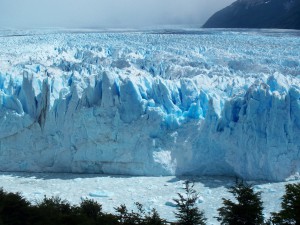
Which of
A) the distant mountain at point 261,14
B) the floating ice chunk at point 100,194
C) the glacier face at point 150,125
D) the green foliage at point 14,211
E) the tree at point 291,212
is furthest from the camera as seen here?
the distant mountain at point 261,14

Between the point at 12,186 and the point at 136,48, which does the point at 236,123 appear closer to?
the point at 12,186

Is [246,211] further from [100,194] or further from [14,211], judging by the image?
[100,194]

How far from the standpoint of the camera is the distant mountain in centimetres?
2138

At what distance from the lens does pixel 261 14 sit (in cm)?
2352

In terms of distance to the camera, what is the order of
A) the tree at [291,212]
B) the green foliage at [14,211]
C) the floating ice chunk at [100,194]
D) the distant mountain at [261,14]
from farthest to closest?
1. the distant mountain at [261,14]
2. the floating ice chunk at [100,194]
3. the green foliage at [14,211]
4. the tree at [291,212]

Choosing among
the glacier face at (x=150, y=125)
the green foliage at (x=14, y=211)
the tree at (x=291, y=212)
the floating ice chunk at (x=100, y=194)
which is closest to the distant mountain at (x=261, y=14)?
the glacier face at (x=150, y=125)

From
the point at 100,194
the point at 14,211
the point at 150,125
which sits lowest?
the point at 14,211

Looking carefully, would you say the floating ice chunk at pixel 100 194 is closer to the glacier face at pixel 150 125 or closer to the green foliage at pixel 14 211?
the glacier face at pixel 150 125

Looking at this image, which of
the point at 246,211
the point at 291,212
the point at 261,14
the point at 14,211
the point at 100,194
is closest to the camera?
the point at 291,212

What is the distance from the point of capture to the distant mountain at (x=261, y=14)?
21375 mm

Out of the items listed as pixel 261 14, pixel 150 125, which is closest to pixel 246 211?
pixel 150 125

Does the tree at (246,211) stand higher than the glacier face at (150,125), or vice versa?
the glacier face at (150,125)

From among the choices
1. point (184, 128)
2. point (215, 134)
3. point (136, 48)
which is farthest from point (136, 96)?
point (136, 48)

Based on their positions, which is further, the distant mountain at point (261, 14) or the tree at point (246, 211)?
the distant mountain at point (261, 14)
